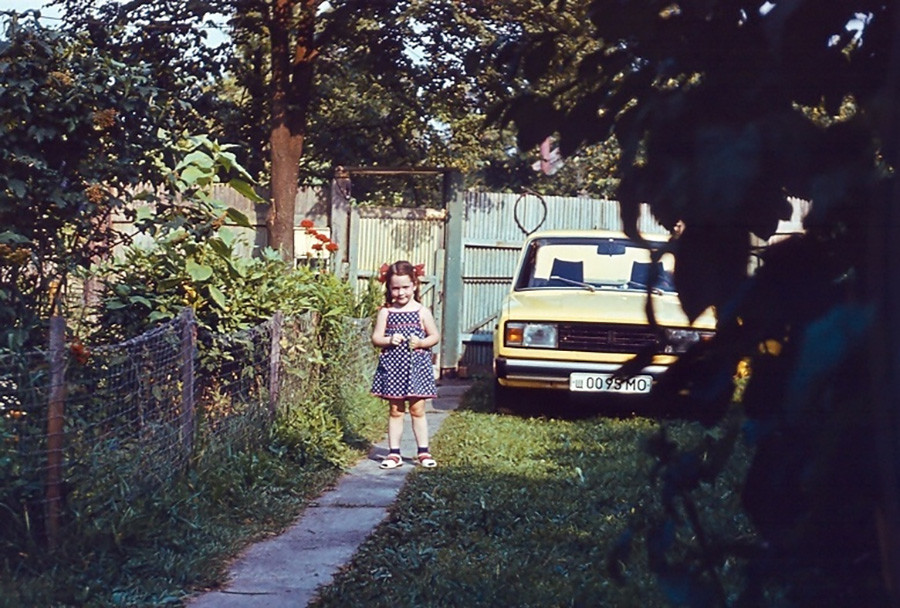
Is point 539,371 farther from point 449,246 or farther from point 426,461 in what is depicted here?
point 449,246

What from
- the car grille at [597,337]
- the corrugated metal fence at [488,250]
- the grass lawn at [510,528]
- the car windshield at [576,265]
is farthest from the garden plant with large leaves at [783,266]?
the corrugated metal fence at [488,250]

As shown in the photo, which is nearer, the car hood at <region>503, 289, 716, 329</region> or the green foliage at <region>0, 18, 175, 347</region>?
the green foliage at <region>0, 18, 175, 347</region>

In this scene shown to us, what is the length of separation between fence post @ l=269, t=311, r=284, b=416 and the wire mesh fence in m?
0.33

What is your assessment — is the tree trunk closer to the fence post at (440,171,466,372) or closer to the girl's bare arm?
the fence post at (440,171,466,372)

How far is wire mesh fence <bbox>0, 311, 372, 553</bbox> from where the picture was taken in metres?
4.88

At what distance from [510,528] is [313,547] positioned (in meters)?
1.02

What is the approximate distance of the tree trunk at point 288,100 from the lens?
13281mm

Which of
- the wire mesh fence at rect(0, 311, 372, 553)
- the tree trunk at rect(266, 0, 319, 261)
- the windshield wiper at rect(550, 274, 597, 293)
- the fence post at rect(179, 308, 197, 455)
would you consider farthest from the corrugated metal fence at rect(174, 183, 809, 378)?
the fence post at rect(179, 308, 197, 455)

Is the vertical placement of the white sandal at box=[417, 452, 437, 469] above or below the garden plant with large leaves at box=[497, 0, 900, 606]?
below

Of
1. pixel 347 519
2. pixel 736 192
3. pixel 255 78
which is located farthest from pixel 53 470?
pixel 255 78

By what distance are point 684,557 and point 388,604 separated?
3064mm

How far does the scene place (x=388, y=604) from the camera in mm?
4816

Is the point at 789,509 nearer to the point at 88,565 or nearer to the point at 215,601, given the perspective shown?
the point at 215,601

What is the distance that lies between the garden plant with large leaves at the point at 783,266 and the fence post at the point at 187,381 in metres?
4.65
